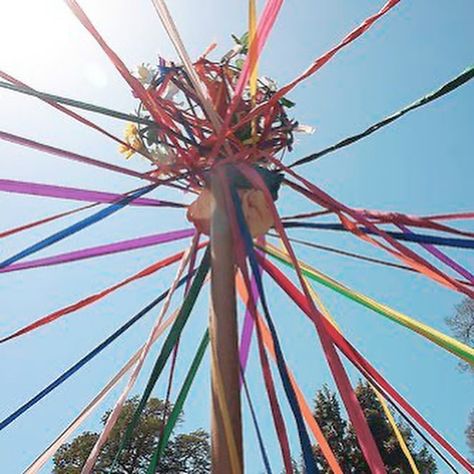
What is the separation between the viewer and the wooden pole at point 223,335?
1.45 metres

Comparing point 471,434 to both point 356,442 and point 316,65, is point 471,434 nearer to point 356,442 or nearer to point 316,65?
point 356,442

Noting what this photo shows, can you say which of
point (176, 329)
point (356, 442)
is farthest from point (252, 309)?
point (356, 442)

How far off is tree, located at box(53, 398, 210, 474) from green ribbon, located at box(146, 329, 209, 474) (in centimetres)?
1166

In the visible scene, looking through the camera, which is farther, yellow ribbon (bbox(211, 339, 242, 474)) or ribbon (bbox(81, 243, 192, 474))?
ribbon (bbox(81, 243, 192, 474))

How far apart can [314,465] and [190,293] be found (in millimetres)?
861

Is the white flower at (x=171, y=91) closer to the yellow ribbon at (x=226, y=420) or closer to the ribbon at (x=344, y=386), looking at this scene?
the ribbon at (x=344, y=386)

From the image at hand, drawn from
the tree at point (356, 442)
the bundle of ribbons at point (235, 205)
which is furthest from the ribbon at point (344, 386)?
the tree at point (356, 442)

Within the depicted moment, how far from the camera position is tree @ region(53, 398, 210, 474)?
1466 cm

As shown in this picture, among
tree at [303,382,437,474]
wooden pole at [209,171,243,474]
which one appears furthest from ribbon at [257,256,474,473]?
tree at [303,382,437,474]

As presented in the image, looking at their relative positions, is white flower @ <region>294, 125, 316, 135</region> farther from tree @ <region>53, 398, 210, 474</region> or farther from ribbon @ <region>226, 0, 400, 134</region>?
tree @ <region>53, 398, 210, 474</region>

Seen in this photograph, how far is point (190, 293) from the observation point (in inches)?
82.9

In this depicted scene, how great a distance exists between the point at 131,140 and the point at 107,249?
533 millimetres

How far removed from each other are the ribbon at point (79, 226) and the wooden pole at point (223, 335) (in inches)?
19.9

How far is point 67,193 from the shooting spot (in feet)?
6.79
